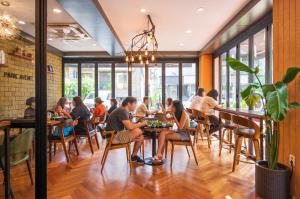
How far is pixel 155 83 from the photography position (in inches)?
356

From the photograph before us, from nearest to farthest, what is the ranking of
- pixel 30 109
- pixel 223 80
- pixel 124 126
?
pixel 30 109, pixel 124 126, pixel 223 80

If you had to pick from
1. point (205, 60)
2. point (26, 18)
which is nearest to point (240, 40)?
point (205, 60)

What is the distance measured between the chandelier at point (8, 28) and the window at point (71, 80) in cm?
433

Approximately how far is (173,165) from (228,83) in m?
3.71

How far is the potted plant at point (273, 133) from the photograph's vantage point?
2.25 m

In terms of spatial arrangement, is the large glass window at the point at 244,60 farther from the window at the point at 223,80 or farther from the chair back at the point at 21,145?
the chair back at the point at 21,145

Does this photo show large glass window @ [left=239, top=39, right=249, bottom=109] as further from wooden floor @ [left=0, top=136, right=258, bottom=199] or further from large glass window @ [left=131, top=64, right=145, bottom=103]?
large glass window @ [left=131, top=64, right=145, bottom=103]

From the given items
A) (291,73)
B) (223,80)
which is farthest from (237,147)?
(223,80)

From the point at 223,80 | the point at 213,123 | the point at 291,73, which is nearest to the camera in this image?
the point at 291,73

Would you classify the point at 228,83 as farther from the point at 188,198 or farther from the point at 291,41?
the point at 188,198

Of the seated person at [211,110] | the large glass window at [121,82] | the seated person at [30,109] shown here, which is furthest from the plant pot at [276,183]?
the large glass window at [121,82]

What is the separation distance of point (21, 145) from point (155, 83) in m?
6.77

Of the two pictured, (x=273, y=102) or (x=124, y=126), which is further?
(x=124, y=126)

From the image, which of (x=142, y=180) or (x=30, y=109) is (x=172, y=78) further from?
(x=30, y=109)
